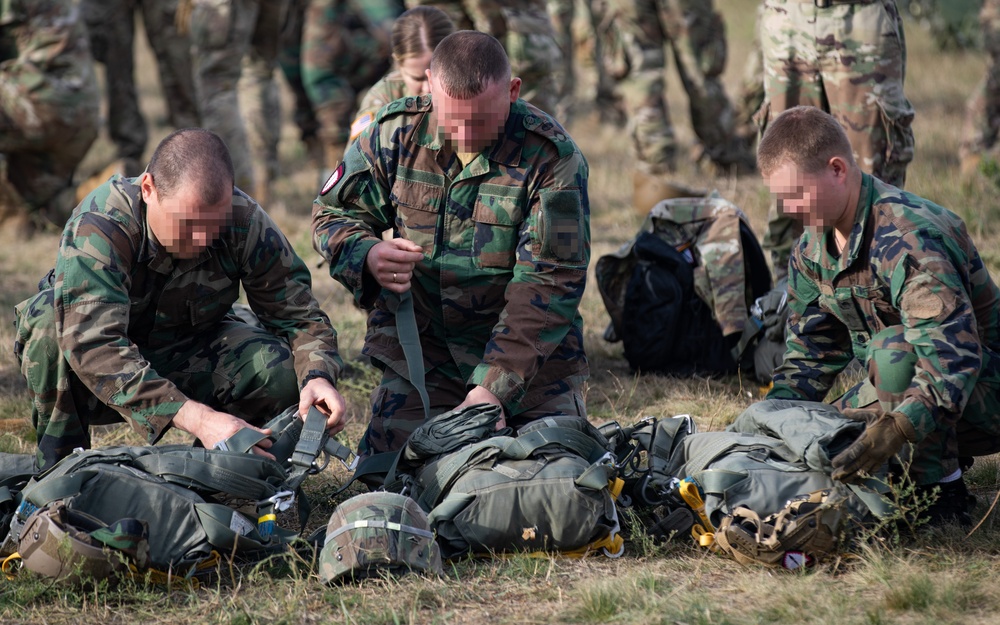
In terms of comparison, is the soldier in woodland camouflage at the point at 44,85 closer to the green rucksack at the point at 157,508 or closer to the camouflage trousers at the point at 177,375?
the camouflage trousers at the point at 177,375

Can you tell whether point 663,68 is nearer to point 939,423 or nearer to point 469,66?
point 469,66

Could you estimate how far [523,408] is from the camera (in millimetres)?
3910

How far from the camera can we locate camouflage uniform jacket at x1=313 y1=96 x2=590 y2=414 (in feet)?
12.4

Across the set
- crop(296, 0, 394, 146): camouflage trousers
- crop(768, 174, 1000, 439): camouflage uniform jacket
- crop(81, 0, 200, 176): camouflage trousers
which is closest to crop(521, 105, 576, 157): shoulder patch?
crop(768, 174, 1000, 439): camouflage uniform jacket

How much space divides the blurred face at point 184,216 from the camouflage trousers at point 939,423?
2146 millimetres

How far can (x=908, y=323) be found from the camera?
3195 mm

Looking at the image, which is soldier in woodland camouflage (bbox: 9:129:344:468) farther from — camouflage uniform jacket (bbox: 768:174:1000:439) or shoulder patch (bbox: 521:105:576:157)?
camouflage uniform jacket (bbox: 768:174:1000:439)

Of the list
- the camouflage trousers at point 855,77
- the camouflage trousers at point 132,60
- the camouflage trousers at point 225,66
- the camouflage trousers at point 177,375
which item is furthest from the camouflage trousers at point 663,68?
the camouflage trousers at point 177,375

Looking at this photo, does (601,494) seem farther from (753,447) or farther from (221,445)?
(221,445)

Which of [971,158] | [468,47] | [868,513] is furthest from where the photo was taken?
[971,158]

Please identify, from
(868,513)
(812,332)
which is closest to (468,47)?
(812,332)

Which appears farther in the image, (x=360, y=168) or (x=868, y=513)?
(x=360, y=168)

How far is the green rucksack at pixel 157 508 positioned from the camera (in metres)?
2.85

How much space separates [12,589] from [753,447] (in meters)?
2.22
